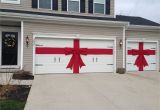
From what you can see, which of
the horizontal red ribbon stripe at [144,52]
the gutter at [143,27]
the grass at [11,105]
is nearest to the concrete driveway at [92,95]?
the grass at [11,105]

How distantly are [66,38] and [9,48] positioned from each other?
3.52 metres

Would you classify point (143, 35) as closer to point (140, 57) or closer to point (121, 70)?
point (140, 57)

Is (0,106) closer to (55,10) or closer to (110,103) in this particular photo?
(110,103)

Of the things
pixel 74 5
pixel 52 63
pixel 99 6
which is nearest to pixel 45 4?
pixel 74 5

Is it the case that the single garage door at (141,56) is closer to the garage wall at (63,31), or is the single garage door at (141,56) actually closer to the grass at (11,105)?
the garage wall at (63,31)

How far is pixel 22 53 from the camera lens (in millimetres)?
14914

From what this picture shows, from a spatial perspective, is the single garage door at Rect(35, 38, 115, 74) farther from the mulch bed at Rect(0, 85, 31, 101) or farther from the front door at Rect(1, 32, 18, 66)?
the mulch bed at Rect(0, 85, 31, 101)

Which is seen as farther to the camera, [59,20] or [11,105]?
[59,20]

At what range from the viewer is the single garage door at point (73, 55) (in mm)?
15664

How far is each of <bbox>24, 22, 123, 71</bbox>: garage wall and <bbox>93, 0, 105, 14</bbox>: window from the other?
88.8 inches

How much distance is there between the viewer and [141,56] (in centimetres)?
1875

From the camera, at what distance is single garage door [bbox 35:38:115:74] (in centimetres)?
1566

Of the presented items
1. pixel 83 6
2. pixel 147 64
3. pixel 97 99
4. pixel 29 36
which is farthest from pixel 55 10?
pixel 97 99

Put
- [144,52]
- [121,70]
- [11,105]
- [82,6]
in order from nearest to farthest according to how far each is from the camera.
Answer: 1. [11,105]
2. [121,70]
3. [82,6]
4. [144,52]
